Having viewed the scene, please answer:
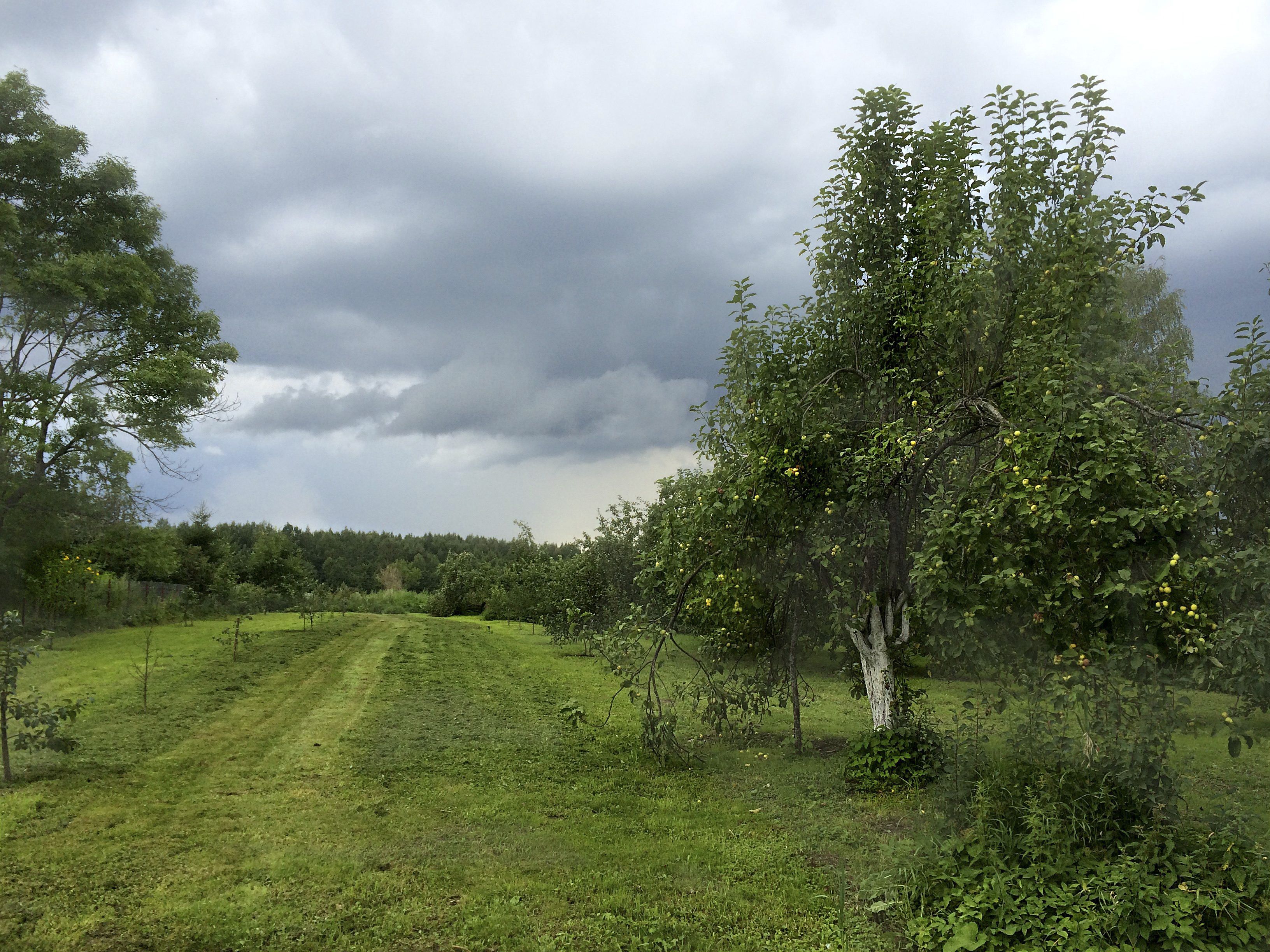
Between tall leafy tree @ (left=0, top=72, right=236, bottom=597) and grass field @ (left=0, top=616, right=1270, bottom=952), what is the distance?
12.6 m

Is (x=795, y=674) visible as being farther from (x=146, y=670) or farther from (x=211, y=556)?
(x=211, y=556)

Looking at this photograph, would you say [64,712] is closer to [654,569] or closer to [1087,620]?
[654,569]

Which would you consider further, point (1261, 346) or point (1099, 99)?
point (1099, 99)

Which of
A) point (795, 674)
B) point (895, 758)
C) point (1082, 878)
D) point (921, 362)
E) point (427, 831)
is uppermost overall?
point (921, 362)

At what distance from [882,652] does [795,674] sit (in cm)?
142

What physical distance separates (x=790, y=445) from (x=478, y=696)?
32.8 feet

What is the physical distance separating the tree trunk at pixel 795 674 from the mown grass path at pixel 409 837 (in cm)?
35

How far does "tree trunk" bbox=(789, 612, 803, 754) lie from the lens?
31.0ft

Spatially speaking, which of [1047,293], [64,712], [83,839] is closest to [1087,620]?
[1047,293]

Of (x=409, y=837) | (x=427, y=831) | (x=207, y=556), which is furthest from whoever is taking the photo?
(x=207, y=556)

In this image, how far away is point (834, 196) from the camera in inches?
343

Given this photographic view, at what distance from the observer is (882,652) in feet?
27.9

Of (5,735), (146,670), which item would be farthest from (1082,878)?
(146,670)

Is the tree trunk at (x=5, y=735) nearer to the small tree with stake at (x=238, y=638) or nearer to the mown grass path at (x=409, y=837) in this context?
the mown grass path at (x=409, y=837)
